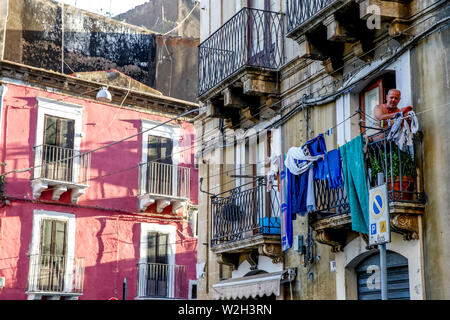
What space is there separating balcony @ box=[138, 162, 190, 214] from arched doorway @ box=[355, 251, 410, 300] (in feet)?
44.1

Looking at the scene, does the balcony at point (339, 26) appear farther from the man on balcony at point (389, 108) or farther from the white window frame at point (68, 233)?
the white window frame at point (68, 233)

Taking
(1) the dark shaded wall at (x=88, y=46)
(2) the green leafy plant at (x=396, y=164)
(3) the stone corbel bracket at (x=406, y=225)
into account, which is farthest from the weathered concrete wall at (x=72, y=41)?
(3) the stone corbel bracket at (x=406, y=225)

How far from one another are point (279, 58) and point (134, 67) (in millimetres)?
13628

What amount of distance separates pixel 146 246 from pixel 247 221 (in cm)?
1142

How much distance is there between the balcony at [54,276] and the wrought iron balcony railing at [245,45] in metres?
9.29

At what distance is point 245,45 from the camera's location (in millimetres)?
14266

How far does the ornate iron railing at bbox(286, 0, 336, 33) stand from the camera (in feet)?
39.2

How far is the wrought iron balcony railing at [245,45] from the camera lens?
47.0 feet

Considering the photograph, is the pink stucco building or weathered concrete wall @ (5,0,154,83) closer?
the pink stucco building

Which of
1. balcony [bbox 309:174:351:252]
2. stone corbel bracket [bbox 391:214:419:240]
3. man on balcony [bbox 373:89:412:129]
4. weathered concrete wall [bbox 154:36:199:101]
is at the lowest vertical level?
stone corbel bracket [bbox 391:214:419:240]

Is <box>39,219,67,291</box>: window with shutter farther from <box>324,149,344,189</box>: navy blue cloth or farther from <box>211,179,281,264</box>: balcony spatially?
<box>324,149,344,189</box>: navy blue cloth

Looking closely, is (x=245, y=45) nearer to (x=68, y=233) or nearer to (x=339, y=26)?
(x=339, y=26)

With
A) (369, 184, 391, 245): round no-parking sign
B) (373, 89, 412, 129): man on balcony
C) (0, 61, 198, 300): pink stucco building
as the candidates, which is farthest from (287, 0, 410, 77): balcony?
(0, 61, 198, 300): pink stucco building

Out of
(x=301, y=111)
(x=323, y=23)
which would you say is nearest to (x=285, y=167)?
(x=301, y=111)
